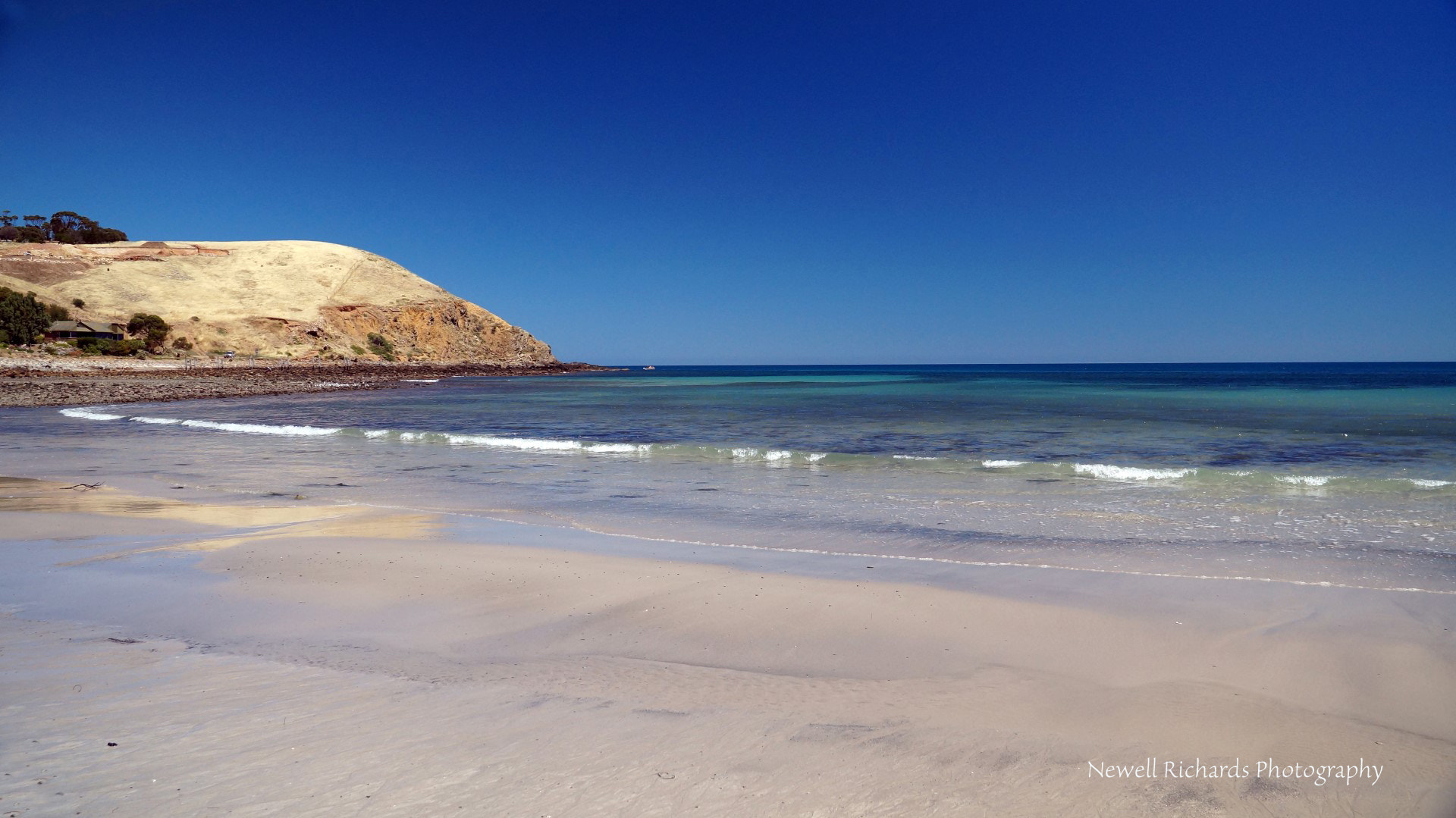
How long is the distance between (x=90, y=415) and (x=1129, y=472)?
31490mm

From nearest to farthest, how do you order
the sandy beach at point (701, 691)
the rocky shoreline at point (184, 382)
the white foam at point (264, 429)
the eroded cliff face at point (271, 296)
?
the sandy beach at point (701, 691), the white foam at point (264, 429), the rocky shoreline at point (184, 382), the eroded cliff face at point (271, 296)

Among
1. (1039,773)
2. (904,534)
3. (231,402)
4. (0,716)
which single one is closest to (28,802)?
(0,716)

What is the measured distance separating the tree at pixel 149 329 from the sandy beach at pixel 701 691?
7239cm

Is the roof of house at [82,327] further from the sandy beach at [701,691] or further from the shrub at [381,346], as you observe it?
the sandy beach at [701,691]

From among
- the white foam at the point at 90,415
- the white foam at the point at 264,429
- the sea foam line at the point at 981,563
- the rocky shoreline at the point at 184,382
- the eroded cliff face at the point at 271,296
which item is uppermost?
the eroded cliff face at the point at 271,296

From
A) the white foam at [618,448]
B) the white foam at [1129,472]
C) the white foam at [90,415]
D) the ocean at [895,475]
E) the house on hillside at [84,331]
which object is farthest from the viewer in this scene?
the house on hillside at [84,331]

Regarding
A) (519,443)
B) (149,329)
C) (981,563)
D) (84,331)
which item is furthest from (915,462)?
(84,331)

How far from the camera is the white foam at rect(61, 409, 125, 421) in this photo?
75.4 feet

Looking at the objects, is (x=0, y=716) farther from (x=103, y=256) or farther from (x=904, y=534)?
(x=103, y=256)

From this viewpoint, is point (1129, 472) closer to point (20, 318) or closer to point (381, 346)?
point (20, 318)

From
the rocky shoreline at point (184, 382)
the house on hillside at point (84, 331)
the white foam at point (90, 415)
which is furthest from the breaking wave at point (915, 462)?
the house on hillside at point (84, 331)

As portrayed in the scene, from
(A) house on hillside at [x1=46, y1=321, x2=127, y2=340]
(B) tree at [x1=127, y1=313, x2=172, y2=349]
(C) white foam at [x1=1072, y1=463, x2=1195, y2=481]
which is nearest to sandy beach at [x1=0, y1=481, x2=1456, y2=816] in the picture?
(C) white foam at [x1=1072, y1=463, x2=1195, y2=481]

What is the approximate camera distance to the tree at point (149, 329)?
206 ft

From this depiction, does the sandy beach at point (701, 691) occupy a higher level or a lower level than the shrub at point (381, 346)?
lower
